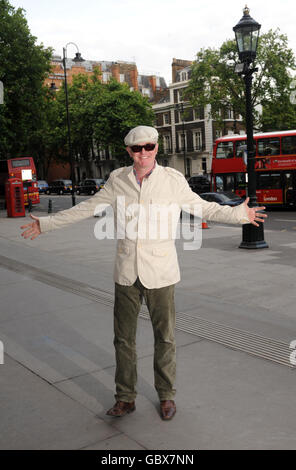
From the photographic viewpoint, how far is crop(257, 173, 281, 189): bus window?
74.6 ft

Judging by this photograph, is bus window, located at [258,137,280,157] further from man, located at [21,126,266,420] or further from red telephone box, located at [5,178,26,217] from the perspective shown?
man, located at [21,126,266,420]

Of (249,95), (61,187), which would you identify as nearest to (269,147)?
(249,95)

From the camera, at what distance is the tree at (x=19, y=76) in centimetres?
2695

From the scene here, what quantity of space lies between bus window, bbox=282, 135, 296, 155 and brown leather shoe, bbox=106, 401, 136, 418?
20.3 m

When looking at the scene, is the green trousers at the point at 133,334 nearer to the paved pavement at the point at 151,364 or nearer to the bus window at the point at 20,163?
the paved pavement at the point at 151,364

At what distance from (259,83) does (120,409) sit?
1476 inches

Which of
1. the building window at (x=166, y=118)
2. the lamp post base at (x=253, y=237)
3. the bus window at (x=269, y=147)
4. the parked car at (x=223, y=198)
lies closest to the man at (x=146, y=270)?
the lamp post base at (x=253, y=237)

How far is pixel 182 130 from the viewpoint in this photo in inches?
2598

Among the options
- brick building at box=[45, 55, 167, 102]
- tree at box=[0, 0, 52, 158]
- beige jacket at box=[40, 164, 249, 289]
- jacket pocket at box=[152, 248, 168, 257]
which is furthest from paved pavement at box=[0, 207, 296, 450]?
brick building at box=[45, 55, 167, 102]

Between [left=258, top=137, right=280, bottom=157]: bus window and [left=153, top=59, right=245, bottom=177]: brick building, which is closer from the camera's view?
[left=258, top=137, right=280, bottom=157]: bus window

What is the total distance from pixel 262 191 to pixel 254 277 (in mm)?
15978

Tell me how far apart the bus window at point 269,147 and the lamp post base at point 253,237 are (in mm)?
12791

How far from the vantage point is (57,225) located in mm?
3664

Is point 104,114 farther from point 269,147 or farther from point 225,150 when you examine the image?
point 269,147
